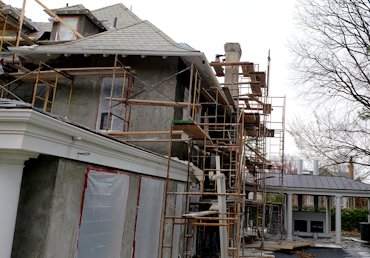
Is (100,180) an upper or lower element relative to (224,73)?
lower

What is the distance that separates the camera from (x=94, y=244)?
20.5 feet

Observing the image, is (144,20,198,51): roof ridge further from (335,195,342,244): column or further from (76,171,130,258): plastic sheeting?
(335,195,342,244): column

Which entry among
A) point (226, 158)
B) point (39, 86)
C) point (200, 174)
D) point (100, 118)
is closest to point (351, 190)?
point (226, 158)

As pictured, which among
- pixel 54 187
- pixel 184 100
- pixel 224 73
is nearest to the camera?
pixel 54 187

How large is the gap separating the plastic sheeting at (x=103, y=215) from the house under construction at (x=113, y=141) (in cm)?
3

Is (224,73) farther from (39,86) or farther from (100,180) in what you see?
Result: (100,180)

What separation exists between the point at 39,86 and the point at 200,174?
624 cm

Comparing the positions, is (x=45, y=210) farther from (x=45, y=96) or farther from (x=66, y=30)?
(x=66, y=30)

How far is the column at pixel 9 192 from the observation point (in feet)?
15.1

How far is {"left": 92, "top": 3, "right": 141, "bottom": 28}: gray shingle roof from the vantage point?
595 inches

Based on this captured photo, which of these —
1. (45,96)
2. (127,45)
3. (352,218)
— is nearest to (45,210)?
(127,45)

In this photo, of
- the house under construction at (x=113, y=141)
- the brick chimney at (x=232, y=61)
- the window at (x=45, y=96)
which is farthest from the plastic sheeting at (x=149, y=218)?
the brick chimney at (x=232, y=61)

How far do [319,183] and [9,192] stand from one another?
844 inches

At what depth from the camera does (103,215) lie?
21.4 ft
